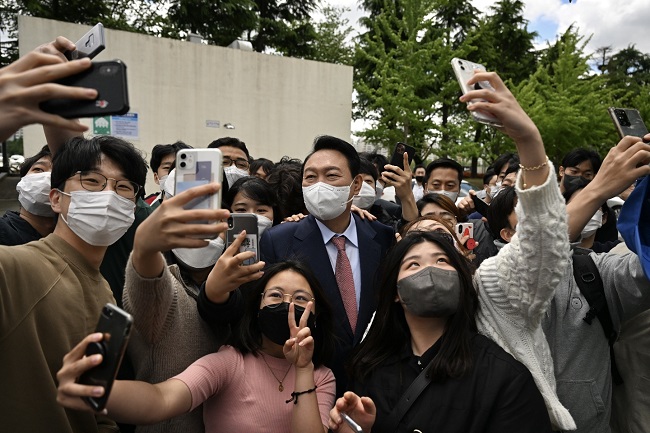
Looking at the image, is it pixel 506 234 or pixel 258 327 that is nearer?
pixel 258 327

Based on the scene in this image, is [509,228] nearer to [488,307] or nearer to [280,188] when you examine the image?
[488,307]

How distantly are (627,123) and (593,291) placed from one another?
814 mm

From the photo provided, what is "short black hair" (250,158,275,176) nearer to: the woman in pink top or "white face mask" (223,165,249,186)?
"white face mask" (223,165,249,186)

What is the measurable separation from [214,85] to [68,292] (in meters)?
12.8

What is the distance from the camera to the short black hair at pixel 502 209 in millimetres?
3203

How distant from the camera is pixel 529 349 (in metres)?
2.07

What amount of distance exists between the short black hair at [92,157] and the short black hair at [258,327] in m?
0.78

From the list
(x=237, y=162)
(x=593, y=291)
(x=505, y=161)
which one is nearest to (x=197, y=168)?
(x=593, y=291)

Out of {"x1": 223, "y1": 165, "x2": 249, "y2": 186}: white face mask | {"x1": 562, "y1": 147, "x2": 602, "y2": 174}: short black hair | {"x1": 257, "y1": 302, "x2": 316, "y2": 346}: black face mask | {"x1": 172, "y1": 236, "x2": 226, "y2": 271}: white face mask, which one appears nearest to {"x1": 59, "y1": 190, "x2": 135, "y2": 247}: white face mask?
{"x1": 172, "y1": 236, "x2": 226, "y2": 271}: white face mask

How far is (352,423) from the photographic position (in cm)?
168

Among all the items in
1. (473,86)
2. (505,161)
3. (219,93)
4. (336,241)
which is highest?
(219,93)

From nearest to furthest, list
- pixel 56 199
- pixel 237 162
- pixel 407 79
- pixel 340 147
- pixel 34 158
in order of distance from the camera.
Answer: pixel 56 199, pixel 340 147, pixel 34 158, pixel 237 162, pixel 407 79

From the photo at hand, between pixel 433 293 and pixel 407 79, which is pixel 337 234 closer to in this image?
pixel 433 293

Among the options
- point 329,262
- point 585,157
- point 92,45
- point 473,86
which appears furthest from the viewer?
point 585,157
